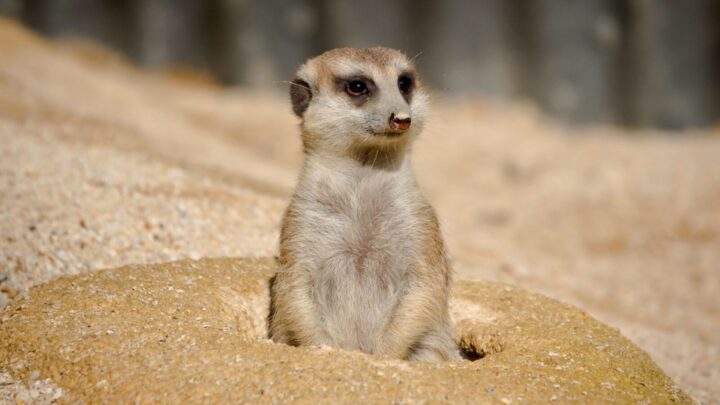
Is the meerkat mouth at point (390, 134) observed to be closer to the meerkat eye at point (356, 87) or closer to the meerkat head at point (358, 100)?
the meerkat head at point (358, 100)

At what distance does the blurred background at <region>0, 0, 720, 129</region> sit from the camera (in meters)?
10.4

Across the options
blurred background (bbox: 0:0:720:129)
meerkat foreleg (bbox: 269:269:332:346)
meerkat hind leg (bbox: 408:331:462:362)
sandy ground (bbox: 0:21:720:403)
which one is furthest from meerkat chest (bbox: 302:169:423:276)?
blurred background (bbox: 0:0:720:129)

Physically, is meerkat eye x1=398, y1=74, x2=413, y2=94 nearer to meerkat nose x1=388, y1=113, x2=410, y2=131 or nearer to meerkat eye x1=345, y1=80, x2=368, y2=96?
meerkat eye x1=345, y1=80, x2=368, y2=96

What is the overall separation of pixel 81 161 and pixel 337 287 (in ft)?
8.09

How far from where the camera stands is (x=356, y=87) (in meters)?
3.18

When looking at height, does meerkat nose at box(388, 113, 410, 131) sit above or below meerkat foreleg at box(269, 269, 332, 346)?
above

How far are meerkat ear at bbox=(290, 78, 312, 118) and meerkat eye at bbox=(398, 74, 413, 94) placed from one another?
1.26 feet

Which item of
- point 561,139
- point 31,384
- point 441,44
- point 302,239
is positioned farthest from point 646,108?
point 31,384

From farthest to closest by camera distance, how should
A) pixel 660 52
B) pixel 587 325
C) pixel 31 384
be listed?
pixel 660 52, pixel 587 325, pixel 31 384

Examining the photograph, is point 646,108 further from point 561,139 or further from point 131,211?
point 131,211

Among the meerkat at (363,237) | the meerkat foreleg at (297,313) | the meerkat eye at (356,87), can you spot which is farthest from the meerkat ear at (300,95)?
the meerkat foreleg at (297,313)

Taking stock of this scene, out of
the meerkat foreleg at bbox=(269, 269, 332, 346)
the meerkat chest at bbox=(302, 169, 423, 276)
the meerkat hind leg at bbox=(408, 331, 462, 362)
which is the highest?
the meerkat chest at bbox=(302, 169, 423, 276)

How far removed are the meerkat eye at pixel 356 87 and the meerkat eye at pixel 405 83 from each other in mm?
163

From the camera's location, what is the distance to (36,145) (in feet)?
16.5
